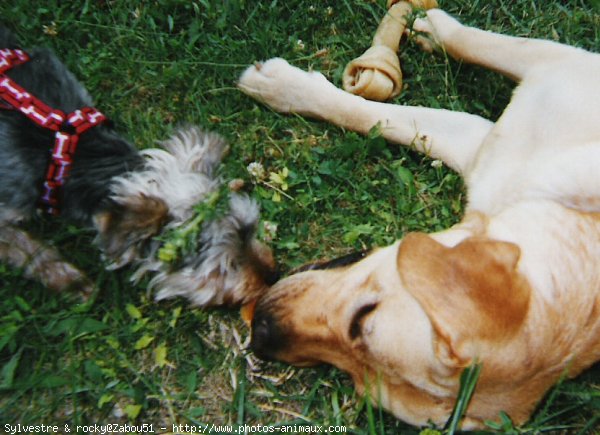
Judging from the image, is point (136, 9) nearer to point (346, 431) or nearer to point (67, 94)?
point (67, 94)

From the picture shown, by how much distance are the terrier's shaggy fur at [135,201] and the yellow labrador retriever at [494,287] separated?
1.08 ft

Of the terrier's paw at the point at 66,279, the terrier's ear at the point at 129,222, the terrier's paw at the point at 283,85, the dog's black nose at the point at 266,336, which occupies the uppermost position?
the terrier's paw at the point at 283,85

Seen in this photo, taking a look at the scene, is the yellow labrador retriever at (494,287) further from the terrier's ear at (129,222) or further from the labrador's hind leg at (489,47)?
the terrier's ear at (129,222)

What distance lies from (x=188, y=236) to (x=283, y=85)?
4.22 feet

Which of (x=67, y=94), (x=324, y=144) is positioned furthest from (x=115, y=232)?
(x=324, y=144)

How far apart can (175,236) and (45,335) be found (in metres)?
1.11

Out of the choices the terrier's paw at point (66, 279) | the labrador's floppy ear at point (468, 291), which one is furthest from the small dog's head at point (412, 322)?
the terrier's paw at point (66, 279)

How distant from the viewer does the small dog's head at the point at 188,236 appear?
8.86ft

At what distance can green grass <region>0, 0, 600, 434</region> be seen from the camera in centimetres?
303

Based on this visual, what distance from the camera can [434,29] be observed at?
11.6ft

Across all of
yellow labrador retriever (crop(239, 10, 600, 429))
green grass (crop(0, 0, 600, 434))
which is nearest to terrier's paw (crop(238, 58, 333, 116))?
green grass (crop(0, 0, 600, 434))

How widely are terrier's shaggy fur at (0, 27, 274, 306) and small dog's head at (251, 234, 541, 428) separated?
0.32 meters

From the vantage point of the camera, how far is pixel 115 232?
8.96 feet

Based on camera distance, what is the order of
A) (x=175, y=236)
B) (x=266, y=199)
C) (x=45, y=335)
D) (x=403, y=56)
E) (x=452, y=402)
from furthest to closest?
(x=403, y=56), (x=266, y=199), (x=45, y=335), (x=175, y=236), (x=452, y=402)
